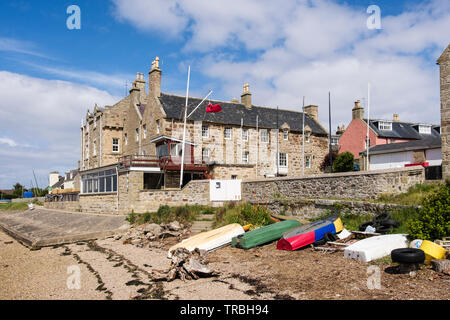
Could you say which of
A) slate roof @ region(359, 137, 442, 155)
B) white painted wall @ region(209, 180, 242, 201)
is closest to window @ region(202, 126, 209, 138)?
white painted wall @ region(209, 180, 242, 201)

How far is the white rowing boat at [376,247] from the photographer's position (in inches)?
378

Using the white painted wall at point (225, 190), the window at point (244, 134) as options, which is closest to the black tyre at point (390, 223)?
the white painted wall at point (225, 190)

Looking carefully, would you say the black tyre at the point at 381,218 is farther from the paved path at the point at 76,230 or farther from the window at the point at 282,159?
the window at the point at 282,159

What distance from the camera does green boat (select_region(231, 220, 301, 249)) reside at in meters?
13.3

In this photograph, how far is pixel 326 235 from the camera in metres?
12.1

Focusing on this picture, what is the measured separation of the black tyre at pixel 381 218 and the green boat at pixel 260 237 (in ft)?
10.2

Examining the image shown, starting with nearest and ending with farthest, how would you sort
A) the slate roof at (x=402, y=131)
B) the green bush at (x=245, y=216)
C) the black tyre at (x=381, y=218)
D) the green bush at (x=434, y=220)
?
the green bush at (x=434, y=220)
the black tyre at (x=381, y=218)
the green bush at (x=245, y=216)
the slate roof at (x=402, y=131)

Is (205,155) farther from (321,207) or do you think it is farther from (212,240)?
(212,240)

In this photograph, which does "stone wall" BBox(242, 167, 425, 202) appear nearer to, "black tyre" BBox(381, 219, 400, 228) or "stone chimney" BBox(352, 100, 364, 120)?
"black tyre" BBox(381, 219, 400, 228)

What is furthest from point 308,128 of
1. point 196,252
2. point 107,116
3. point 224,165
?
point 196,252
